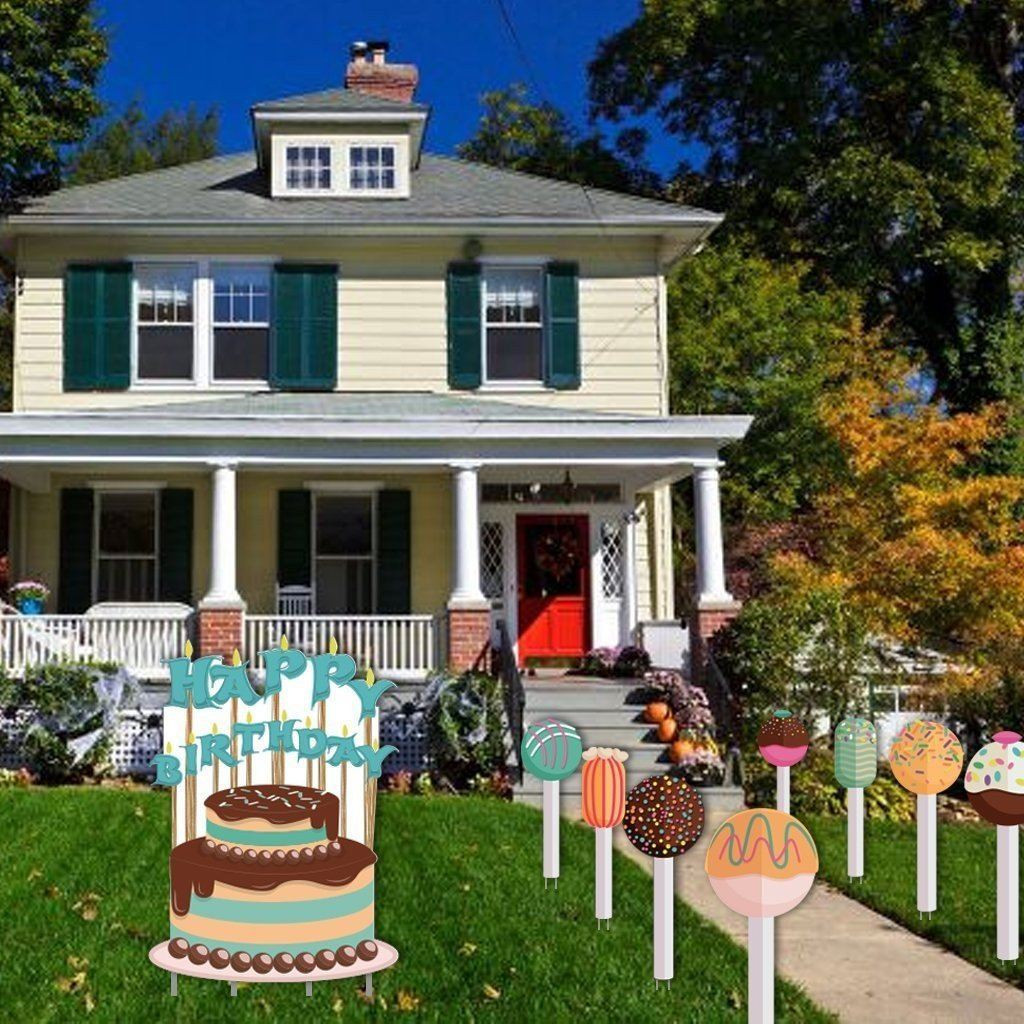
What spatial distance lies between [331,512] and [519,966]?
11997mm

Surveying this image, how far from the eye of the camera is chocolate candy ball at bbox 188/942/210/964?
4547 mm

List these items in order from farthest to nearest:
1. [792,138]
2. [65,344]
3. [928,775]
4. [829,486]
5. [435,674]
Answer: [792,138] < [829,486] < [65,344] < [435,674] < [928,775]

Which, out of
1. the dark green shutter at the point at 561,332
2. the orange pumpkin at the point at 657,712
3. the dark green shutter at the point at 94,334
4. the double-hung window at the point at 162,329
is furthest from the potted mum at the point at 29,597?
the orange pumpkin at the point at 657,712

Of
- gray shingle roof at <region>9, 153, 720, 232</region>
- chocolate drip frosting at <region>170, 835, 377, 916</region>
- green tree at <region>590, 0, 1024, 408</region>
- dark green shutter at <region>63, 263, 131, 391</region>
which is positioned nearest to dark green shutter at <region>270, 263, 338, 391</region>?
gray shingle roof at <region>9, 153, 720, 232</region>

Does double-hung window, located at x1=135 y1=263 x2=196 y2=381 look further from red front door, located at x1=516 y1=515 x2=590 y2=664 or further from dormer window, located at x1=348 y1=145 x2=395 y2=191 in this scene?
red front door, located at x1=516 y1=515 x2=590 y2=664

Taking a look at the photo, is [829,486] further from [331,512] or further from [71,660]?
[71,660]

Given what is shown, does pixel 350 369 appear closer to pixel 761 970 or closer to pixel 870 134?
pixel 870 134

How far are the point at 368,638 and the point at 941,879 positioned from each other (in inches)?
304

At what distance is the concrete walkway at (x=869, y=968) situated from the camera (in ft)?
20.8

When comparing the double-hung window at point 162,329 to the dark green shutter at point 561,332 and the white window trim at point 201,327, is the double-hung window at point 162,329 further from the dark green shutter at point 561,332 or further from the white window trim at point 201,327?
the dark green shutter at point 561,332

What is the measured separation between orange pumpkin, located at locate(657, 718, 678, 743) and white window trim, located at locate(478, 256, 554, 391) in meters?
6.01

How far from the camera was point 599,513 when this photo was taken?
18.3 m

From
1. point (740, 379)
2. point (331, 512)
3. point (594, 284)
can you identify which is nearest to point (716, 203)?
point (740, 379)

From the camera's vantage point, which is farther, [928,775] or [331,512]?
[331,512]
